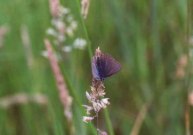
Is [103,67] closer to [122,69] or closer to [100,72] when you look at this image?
[100,72]

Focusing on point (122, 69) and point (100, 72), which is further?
point (122, 69)

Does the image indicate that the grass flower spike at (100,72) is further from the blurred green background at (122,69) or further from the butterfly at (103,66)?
the blurred green background at (122,69)

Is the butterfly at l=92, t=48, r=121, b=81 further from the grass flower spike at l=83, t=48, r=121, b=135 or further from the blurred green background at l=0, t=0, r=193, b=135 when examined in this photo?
the blurred green background at l=0, t=0, r=193, b=135

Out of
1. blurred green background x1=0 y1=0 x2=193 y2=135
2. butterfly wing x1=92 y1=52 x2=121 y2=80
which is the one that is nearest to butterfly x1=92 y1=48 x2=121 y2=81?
butterfly wing x1=92 y1=52 x2=121 y2=80

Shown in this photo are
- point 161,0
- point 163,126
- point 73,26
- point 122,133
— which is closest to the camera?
point 73,26

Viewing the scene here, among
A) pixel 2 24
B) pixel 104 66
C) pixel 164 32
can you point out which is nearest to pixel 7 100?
pixel 2 24

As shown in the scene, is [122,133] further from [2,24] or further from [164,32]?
[2,24]

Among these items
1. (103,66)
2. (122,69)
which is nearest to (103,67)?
(103,66)

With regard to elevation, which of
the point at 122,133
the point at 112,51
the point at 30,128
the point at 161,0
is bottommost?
the point at 122,133
